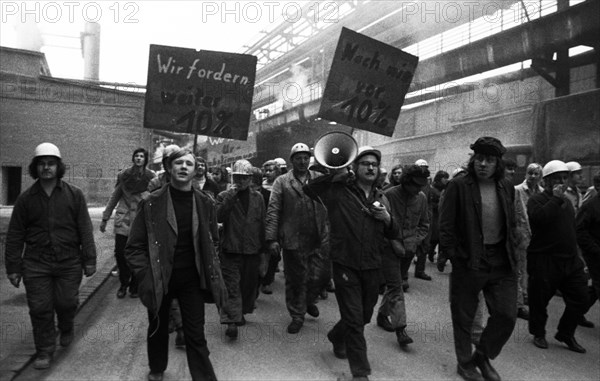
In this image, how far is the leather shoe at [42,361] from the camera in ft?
12.3

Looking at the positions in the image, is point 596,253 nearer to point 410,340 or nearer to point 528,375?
point 528,375

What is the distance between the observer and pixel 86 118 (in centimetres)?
2241

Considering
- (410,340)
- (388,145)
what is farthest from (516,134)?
(410,340)

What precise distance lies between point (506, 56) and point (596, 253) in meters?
9.31

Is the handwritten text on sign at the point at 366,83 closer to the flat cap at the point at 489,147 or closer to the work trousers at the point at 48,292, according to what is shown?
the flat cap at the point at 489,147

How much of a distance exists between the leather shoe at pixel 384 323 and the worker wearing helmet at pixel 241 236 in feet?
4.38

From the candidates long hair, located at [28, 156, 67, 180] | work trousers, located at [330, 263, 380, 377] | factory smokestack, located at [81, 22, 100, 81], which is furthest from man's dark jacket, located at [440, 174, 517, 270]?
factory smokestack, located at [81, 22, 100, 81]

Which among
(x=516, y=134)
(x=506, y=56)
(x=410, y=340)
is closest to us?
(x=410, y=340)

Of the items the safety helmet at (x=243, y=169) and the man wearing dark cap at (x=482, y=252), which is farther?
the safety helmet at (x=243, y=169)

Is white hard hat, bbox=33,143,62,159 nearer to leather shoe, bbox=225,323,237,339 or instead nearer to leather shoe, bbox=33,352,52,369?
leather shoe, bbox=33,352,52,369

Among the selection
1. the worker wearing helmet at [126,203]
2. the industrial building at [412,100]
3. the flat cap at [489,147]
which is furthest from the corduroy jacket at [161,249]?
the industrial building at [412,100]

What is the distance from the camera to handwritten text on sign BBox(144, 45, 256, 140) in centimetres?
574

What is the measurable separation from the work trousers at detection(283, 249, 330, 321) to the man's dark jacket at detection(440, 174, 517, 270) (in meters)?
1.66

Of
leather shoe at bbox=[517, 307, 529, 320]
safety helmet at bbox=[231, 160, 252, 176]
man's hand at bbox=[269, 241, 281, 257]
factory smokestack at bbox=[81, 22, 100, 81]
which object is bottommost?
leather shoe at bbox=[517, 307, 529, 320]
